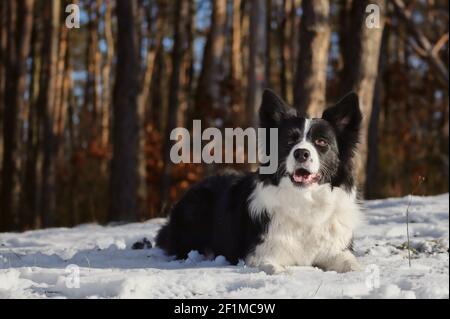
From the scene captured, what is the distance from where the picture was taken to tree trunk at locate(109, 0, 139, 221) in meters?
10.7

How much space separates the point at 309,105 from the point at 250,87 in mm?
2532

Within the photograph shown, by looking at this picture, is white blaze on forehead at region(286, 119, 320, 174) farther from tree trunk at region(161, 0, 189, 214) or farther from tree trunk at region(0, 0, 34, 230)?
tree trunk at region(0, 0, 34, 230)

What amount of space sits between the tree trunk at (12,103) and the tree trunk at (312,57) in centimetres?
807

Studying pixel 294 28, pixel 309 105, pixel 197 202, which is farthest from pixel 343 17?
pixel 197 202

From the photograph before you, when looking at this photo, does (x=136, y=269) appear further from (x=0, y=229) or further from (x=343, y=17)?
(x=343, y=17)

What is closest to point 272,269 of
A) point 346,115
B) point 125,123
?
point 346,115

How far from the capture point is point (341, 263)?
536 cm

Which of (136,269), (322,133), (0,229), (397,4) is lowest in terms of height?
(0,229)

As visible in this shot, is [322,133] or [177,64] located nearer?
[322,133]

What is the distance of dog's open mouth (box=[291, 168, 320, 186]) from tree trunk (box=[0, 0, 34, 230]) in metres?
10.5

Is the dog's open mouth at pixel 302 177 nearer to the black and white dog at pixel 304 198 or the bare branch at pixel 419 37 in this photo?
the black and white dog at pixel 304 198

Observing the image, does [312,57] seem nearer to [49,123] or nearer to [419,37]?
[419,37]

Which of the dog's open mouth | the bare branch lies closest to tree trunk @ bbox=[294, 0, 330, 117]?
the bare branch

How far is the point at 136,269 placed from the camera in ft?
17.3
